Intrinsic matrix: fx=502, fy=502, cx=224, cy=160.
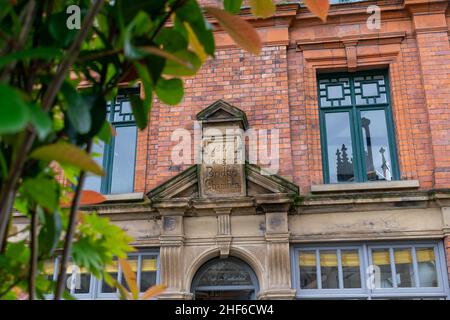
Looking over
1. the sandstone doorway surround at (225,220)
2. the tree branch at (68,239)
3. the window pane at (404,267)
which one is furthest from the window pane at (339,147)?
the tree branch at (68,239)

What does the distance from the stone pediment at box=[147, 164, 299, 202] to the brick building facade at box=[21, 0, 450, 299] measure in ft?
0.05

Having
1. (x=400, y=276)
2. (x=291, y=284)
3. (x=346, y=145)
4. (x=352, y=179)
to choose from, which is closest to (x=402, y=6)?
(x=346, y=145)

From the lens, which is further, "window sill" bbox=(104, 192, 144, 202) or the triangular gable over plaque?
"window sill" bbox=(104, 192, 144, 202)

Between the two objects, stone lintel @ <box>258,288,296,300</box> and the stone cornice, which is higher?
A: the stone cornice

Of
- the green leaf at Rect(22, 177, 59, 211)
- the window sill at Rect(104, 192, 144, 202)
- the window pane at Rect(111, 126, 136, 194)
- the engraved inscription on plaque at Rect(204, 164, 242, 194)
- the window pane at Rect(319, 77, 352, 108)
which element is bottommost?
the green leaf at Rect(22, 177, 59, 211)

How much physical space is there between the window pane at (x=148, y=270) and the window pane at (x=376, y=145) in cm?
329

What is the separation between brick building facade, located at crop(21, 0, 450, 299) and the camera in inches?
263

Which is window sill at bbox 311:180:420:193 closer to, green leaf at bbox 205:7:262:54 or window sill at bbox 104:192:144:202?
window sill at bbox 104:192:144:202

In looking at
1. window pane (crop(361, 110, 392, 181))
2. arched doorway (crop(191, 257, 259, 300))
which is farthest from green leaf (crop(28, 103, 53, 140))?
window pane (crop(361, 110, 392, 181))

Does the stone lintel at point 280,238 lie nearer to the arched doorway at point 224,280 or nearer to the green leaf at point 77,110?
the arched doorway at point 224,280
